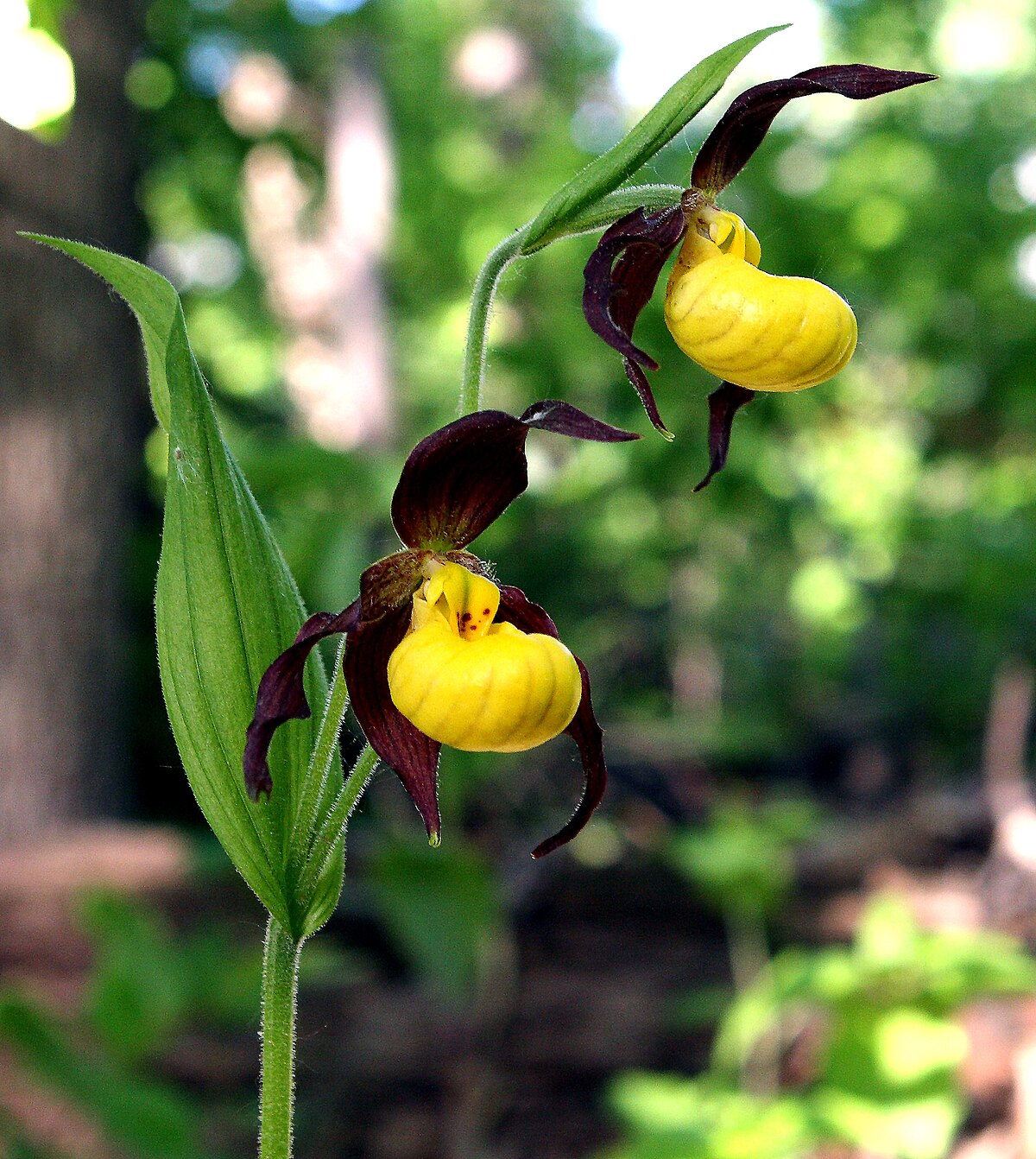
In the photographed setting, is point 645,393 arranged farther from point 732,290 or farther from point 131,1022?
point 131,1022

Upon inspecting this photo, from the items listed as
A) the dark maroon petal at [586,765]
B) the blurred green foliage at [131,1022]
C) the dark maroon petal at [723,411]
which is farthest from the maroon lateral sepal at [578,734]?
the blurred green foliage at [131,1022]

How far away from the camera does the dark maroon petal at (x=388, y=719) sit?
2.92ft

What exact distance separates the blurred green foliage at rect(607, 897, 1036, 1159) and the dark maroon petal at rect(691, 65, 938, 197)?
181 centimetres

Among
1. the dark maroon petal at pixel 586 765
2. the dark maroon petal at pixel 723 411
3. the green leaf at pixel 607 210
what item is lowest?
the dark maroon petal at pixel 586 765

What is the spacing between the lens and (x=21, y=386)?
3689 mm

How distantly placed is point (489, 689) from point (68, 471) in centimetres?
346

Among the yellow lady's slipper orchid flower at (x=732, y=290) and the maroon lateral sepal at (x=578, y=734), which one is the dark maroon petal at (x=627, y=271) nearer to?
the yellow lady's slipper orchid flower at (x=732, y=290)

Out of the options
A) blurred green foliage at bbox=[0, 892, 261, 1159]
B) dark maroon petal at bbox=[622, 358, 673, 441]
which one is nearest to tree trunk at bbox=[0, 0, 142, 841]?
blurred green foliage at bbox=[0, 892, 261, 1159]

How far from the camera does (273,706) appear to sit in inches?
30.3

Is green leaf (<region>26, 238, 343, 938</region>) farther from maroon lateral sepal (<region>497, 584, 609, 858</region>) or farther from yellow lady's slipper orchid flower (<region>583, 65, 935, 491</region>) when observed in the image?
yellow lady's slipper orchid flower (<region>583, 65, 935, 491</region>)

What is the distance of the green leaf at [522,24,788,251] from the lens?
29.7 inches

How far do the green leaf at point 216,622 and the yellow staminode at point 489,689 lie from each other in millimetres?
105

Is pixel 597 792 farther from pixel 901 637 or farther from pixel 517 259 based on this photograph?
pixel 901 637

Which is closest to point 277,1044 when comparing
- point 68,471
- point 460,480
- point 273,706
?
point 273,706
